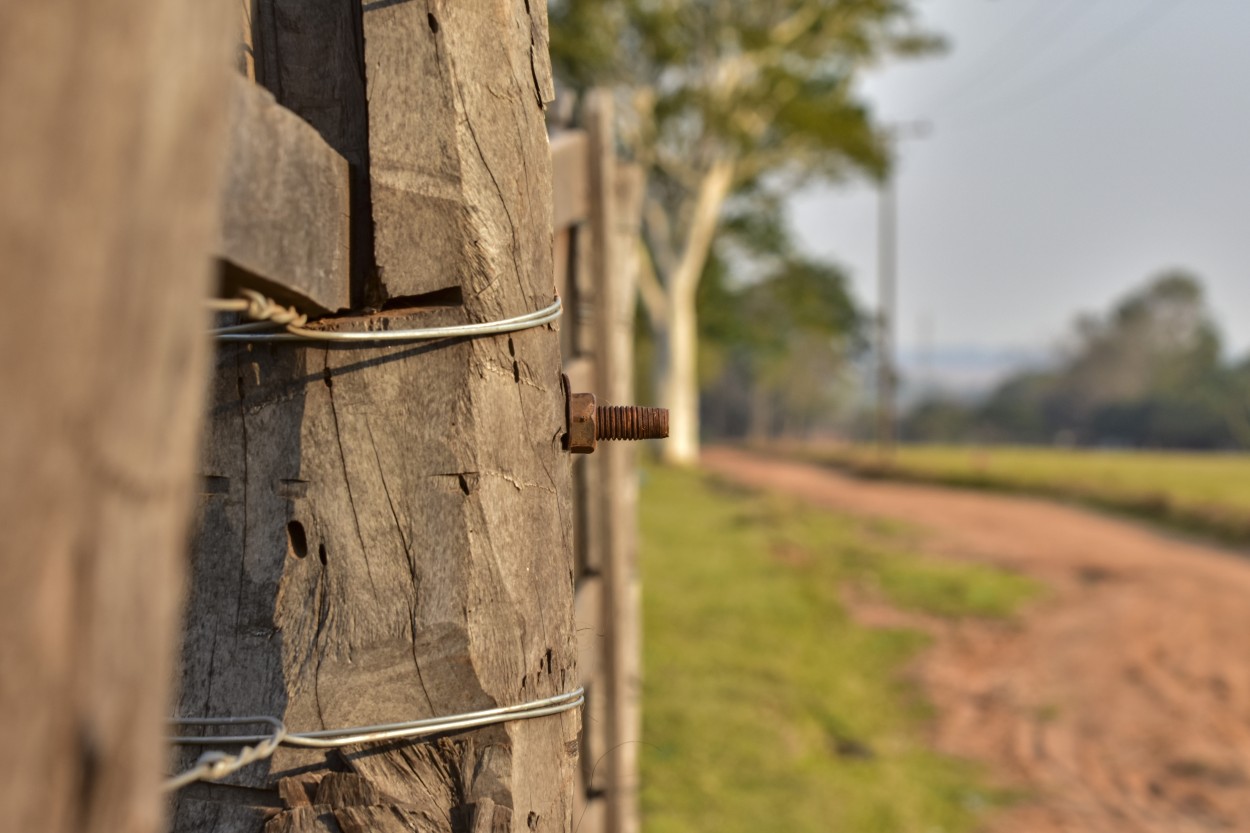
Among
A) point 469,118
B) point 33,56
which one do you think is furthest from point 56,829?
point 469,118

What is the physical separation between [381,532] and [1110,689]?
24.9ft

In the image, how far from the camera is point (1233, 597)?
10484 millimetres

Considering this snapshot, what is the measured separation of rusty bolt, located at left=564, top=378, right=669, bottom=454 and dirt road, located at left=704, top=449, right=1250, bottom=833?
470 cm

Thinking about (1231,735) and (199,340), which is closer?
(199,340)

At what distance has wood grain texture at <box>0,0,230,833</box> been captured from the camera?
24.4 inches

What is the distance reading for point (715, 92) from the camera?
25.2 m

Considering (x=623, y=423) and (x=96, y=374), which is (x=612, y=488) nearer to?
(x=623, y=423)

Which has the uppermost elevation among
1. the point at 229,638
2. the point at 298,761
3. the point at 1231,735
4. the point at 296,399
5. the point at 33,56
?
the point at 33,56

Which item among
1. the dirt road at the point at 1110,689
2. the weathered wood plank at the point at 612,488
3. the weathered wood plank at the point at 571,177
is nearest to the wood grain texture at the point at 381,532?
the weathered wood plank at the point at 571,177

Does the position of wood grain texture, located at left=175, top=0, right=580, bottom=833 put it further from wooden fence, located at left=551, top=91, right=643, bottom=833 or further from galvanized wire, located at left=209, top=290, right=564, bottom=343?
wooden fence, located at left=551, top=91, right=643, bottom=833

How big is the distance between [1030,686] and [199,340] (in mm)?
8173

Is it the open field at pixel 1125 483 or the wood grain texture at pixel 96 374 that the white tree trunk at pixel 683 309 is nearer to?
the open field at pixel 1125 483

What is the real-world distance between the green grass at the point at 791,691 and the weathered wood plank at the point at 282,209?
364cm

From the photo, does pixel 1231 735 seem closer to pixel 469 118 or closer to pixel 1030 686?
pixel 1030 686
